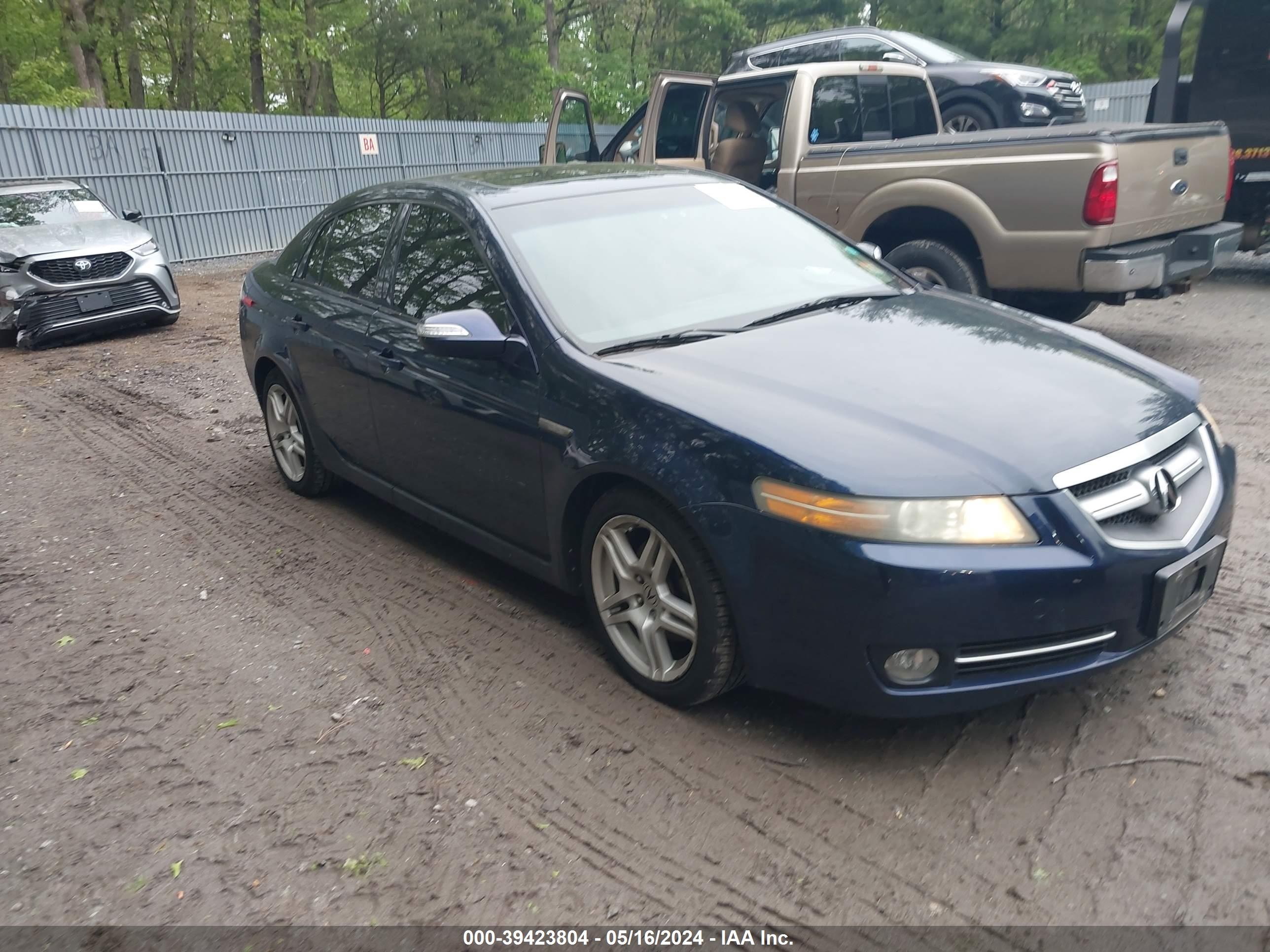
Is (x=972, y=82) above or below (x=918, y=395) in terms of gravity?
above

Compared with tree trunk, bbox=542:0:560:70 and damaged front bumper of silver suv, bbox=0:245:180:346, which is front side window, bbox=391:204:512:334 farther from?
tree trunk, bbox=542:0:560:70

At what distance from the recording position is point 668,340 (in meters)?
3.57

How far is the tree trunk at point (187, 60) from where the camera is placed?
102 ft

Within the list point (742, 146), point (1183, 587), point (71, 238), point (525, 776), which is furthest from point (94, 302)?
point (1183, 587)

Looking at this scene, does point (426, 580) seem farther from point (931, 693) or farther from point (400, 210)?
point (931, 693)

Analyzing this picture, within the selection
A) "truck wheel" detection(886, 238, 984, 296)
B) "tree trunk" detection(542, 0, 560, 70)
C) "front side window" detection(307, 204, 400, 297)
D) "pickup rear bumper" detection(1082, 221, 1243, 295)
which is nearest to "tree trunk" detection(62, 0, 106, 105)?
"tree trunk" detection(542, 0, 560, 70)

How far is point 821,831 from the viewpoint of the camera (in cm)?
269

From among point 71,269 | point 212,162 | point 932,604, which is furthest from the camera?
point 212,162

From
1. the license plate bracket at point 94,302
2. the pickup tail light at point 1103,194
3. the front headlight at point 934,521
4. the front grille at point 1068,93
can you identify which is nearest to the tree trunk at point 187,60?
the license plate bracket at point 94,302

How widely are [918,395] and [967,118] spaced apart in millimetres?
9745

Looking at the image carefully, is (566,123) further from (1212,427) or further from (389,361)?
(1212,427)

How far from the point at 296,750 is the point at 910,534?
80.0 inches

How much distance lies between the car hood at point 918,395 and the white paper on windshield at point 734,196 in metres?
0.90

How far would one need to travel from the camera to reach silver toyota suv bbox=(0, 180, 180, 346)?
10273 mm
